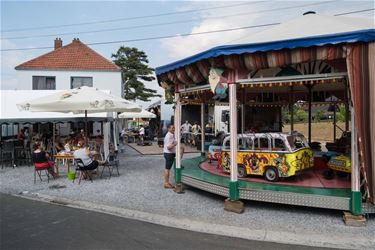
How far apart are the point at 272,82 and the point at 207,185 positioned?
2.84m

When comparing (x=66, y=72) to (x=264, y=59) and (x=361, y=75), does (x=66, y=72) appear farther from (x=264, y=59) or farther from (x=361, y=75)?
(x=361, y=75)

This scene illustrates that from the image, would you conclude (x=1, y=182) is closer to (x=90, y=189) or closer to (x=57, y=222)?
(x=90, y=189)

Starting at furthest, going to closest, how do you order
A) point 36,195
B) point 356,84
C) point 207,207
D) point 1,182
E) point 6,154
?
point 6,154 < point 1,182 < point 36,195 < point 207,207 < point 356,84

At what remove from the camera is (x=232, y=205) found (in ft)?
22.1

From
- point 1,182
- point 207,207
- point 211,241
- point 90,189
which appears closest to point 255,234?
point 211,241

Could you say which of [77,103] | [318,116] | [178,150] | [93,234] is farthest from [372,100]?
[318,116]

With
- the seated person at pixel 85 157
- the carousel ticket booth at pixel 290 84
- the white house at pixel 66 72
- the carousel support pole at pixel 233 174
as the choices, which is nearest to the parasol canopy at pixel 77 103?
the seated person at pixel 85 157

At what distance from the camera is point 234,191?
6762 mm

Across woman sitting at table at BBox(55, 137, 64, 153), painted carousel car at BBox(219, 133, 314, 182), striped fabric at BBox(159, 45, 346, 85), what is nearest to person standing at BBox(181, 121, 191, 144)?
woman sitting at table at BBox(55, 137, 64, 153)

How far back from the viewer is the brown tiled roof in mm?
26297

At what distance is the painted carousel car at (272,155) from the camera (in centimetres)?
714

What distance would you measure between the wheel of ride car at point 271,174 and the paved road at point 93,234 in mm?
2366

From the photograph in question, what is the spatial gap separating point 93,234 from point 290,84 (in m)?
5.28

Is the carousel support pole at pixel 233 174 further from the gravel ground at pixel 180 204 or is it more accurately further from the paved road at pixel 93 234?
the paved road at pixel 93 234
